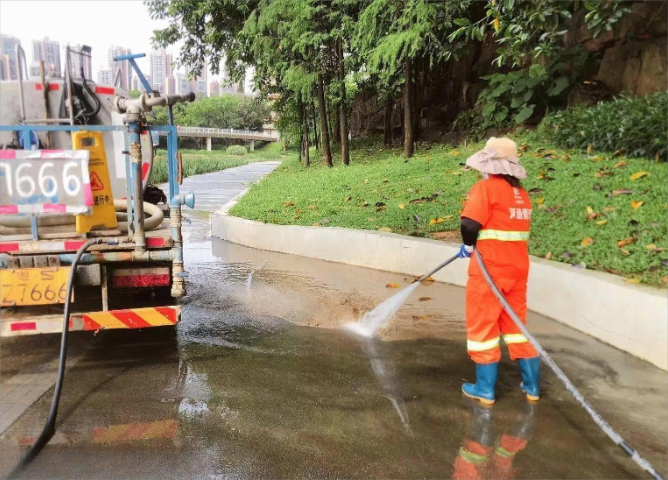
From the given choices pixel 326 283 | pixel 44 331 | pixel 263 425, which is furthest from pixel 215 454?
pixel 326 283

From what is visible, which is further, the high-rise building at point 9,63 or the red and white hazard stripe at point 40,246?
the high-rise building at point 9,63

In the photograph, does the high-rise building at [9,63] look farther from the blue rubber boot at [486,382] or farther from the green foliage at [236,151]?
the green foliage at [236,151]

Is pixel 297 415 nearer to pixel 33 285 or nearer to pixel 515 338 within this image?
pixel 515 338

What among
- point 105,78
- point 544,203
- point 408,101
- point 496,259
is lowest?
point 544,203

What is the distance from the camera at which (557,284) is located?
5.13m

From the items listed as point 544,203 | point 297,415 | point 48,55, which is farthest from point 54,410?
point 544,203

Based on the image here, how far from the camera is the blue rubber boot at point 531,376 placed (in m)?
3.56

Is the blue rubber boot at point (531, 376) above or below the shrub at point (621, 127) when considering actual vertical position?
below

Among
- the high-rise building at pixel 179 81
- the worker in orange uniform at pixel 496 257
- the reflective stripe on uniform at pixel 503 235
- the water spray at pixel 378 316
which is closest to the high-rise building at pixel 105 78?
the high-rise building at pixel 179 81

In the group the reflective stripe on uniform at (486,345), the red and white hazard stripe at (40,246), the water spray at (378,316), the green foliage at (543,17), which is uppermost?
the green foliage at (543,17)

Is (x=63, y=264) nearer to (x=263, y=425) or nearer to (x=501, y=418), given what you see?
(x=263, y=425)

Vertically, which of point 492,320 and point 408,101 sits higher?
point 408,101

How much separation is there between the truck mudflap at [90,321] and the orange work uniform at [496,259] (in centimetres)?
217

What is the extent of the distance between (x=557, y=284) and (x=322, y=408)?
281 centimetres
